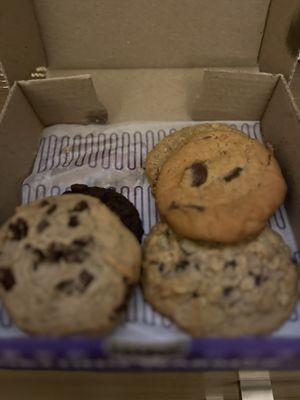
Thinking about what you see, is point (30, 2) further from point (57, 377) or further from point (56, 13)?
point (57, 377)

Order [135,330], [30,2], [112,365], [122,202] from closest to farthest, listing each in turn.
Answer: [112,365] → [135,330] → [122,202] → [30,2]

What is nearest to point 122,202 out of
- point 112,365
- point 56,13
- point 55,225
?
point 55,225

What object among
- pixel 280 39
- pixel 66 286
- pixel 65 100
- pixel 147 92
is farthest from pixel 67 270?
pixel 280 39

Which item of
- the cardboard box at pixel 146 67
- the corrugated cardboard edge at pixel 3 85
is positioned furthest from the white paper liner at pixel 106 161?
the corrugated cardboard edge at pixel 3 85

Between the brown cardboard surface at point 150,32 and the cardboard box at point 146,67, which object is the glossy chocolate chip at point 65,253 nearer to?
the cardboard box at point 146,67

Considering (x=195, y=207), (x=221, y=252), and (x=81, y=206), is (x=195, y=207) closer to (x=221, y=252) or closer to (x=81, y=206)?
(x=221, y=252)
